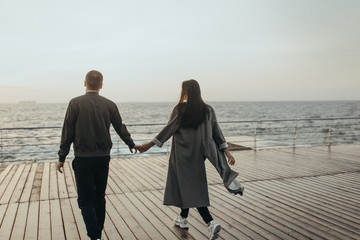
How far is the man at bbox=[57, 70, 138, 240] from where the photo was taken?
2.38 metres

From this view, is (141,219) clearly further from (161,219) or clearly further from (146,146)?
(146,146)

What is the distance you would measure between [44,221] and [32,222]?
4.5 inches

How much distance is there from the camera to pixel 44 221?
3215mm

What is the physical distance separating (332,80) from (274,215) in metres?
44.2

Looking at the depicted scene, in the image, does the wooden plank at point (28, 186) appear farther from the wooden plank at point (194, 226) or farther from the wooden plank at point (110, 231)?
the wooden plank at point (194, 226)

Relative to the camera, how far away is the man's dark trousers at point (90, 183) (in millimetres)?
2400

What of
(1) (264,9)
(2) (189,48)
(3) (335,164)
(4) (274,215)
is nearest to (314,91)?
(2) (189,48)

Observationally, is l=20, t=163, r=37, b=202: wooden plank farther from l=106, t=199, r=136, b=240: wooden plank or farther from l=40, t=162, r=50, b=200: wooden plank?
l=106, t=199, r=136, b=240: wooden plank

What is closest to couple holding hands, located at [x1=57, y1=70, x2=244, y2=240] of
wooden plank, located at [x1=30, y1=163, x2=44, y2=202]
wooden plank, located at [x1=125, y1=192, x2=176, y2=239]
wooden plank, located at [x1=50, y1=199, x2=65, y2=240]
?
wooden plank, located at [x1=125, y1=192, x2=176, y2=239]

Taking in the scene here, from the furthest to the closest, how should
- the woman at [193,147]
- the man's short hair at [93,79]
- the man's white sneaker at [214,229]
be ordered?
the woman at [193,147] → the man's white sneaker at [214,229] → the man's short hair at [93,79]

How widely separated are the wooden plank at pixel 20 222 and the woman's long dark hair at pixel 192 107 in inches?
72.4

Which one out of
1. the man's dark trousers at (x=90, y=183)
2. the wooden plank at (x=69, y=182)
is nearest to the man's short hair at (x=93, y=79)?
the man's dark trousers at (x=90, y=183)

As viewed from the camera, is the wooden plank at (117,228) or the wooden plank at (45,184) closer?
the wooden plank at (117,228)

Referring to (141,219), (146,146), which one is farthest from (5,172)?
(146,146)
